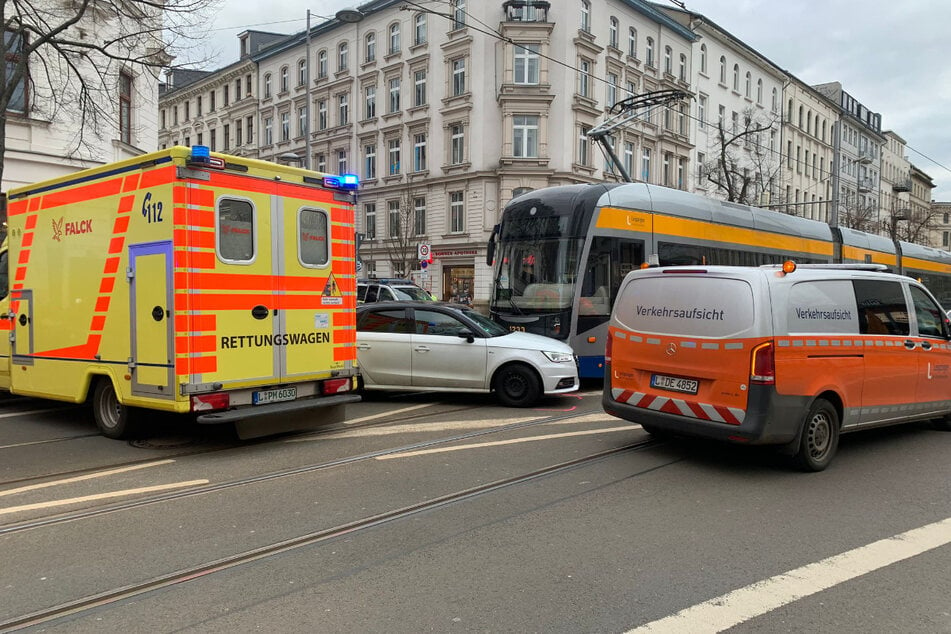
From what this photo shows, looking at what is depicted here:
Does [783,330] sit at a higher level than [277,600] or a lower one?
higher

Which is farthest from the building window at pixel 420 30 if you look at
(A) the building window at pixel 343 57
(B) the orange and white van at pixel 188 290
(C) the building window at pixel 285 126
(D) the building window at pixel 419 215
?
(B) the orange and white van at pixel 188 290

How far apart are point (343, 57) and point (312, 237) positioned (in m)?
38.5

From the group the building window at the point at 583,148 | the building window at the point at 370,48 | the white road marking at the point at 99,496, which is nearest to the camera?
the white road marking at the point at 99,496

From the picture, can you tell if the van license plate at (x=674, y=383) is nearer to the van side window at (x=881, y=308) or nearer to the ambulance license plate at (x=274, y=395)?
the van side window at (x=881, y=308)

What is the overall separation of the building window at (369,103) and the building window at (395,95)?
57.9 inches

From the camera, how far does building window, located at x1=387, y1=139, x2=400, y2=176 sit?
40.2 m

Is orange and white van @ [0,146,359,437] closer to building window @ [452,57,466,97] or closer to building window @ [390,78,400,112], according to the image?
building window @ [452,57,466,97]

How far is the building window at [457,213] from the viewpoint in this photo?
36.9 metres

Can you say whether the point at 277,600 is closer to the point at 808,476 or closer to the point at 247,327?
the point at 247,327

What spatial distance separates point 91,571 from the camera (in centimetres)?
410

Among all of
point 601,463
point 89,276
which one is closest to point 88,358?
point 89,276

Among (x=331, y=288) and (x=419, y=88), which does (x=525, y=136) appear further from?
(x=331, y=288)

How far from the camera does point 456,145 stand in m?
37.1

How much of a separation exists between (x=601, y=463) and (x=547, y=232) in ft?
20.2
